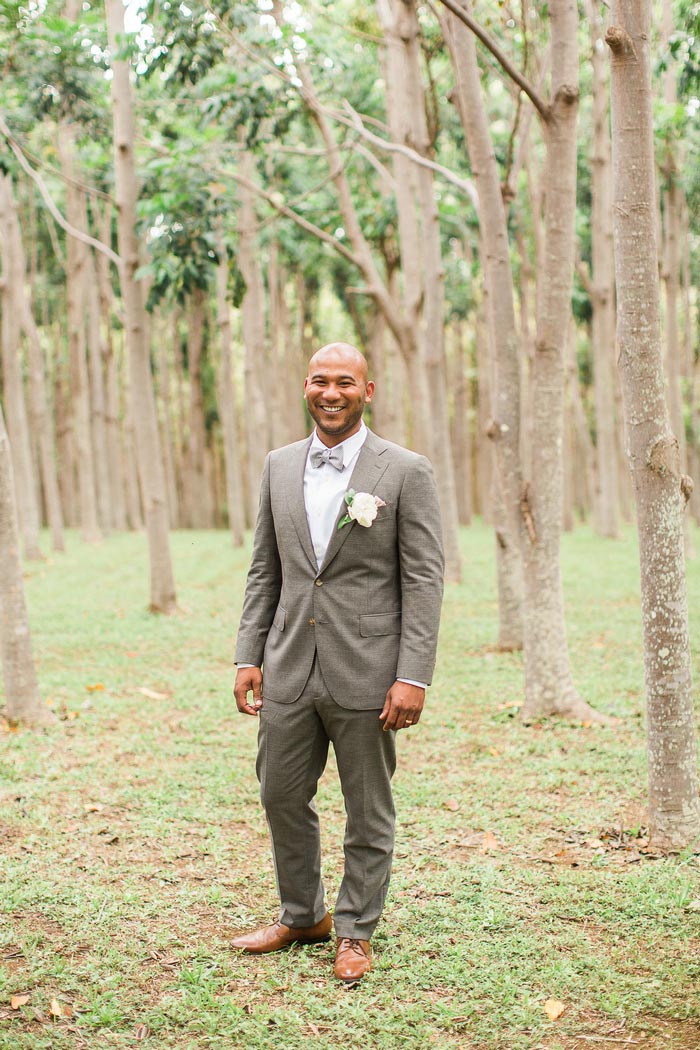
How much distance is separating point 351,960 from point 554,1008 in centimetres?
71

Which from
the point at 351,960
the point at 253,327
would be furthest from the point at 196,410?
the point at 351,960

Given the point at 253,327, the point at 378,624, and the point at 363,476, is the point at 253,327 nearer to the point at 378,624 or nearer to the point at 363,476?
the point at 363,476

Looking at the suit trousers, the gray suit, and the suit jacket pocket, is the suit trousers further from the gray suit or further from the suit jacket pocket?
the suit jacket pocket

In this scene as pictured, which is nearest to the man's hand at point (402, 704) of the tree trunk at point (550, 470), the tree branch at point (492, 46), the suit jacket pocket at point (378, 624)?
the suit jacket pocket at point (378, 624)

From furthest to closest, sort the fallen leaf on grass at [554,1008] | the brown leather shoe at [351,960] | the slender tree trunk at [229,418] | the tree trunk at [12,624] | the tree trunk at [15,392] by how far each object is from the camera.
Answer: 1. the slender tree trunk at [229,418]
2. the tree trunk at [15,392]
3. the tree trunk at [12,624]
4. the brown leather shoe at [351,960]
5. the fallen leaf on grass at [554,1008]

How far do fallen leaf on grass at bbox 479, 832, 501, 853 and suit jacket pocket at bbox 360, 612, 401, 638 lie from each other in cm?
175

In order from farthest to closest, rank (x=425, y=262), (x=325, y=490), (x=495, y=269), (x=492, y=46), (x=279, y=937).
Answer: (x=425, y=262), (x=495, y=269), (x=492, y=46), (x=279, y=937), (x=325, y=490)

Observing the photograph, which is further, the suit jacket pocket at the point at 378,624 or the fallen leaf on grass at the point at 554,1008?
the suit jacket pocket at the point at 378,624

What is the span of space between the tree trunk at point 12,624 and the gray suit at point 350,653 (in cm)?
341

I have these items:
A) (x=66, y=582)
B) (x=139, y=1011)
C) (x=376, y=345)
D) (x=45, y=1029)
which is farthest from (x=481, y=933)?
(x=376, y=345)

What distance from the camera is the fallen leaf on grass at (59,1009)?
10.8ft

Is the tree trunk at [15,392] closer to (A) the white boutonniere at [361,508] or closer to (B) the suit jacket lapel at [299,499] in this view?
(B) the suit jacket lapel at [299,499]

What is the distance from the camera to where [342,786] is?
349cm

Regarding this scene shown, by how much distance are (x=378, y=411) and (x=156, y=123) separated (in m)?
7.68
